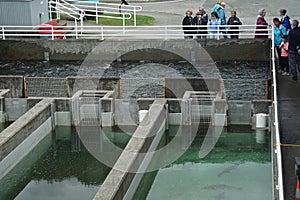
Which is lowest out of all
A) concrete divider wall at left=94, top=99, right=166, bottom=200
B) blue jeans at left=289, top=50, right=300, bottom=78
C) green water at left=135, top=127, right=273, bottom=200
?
green water at left=135, top=127, right=273, bottom=200

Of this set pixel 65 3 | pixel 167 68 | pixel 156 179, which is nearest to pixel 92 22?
pixel 65 3

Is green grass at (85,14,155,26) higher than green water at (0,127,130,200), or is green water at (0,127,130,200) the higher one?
green grass at (85,14,155,26)

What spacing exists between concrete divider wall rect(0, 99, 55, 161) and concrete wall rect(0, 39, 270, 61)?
24.7 ft

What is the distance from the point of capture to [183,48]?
2577 cm

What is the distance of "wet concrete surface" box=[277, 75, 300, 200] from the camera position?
11812 mm

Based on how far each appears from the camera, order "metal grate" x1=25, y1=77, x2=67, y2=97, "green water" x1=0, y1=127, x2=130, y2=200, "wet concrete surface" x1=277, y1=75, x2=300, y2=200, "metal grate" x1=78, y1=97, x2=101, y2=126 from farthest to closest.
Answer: "metal grate" x1=25, y1=77, x2=67, y2=97 → "metal grate" x1=78, y1=97, x2=101, y2=126 → "green water" x1=0, y1=127, x2=130, y2=200 → "wet concrete surface" x1=277, y1=75, x2=300, y2=200

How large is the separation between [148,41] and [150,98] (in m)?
6.48

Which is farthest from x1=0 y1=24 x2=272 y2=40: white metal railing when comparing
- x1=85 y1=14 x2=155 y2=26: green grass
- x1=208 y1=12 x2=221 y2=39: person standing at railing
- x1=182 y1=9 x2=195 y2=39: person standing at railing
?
x1=85 y1=14 x2=155 y2=26: green grass

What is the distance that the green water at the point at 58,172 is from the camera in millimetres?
14930

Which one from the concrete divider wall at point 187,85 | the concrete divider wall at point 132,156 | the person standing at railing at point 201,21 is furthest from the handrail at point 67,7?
the concrete divider wall at point 132,156

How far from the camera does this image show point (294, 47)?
17.6 meters

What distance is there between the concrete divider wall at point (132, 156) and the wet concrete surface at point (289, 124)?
307cm

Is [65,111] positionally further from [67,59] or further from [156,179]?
[67,59]

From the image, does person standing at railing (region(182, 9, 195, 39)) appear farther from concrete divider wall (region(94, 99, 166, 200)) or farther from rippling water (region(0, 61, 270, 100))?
concrete divider wall (region(94, 99, 166, 200))
